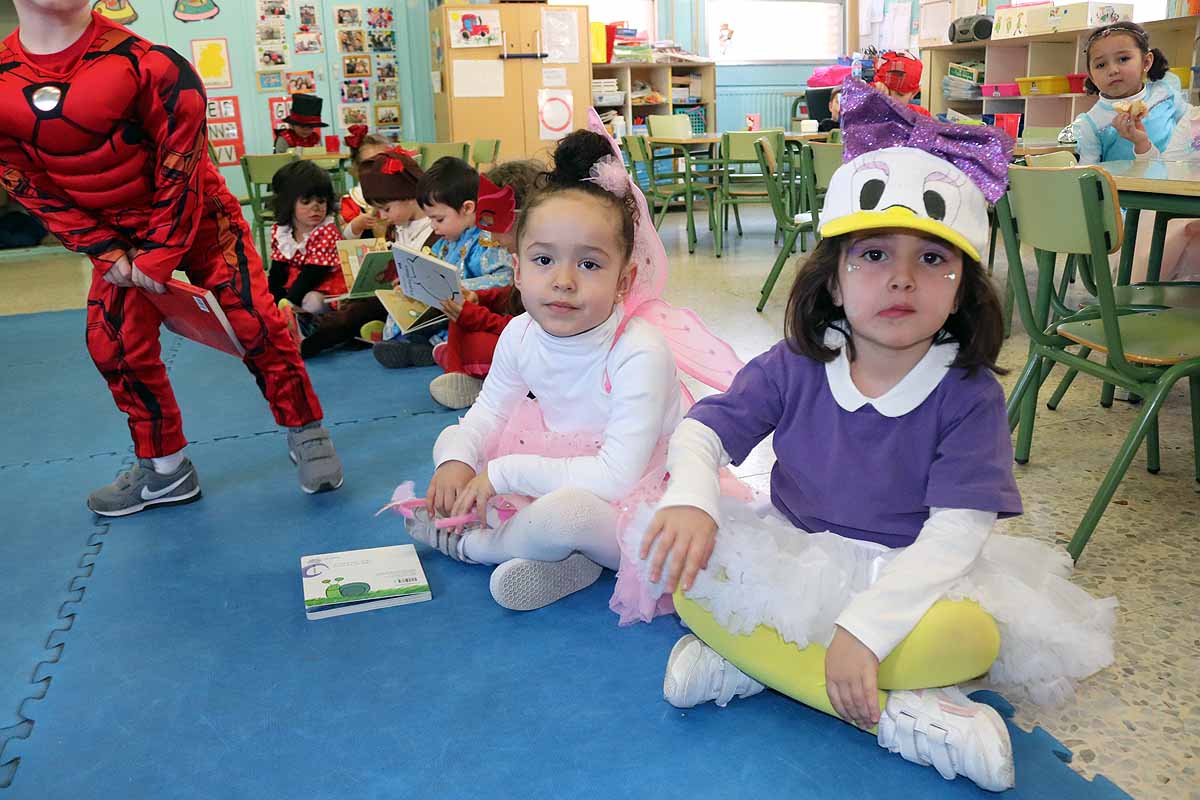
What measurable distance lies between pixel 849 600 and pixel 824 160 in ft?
8.86

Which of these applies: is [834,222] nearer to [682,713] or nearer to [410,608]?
[682,713]

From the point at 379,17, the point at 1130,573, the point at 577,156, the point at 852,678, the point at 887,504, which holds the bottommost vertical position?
the point at 1130,573

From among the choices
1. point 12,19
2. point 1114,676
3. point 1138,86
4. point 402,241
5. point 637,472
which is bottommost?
point 1114,676

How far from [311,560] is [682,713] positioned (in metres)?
0.79

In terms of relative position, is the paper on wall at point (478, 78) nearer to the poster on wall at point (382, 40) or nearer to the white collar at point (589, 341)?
the poster on wall at point (382, 40)

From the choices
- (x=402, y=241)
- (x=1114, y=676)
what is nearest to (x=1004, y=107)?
(x=402, y=241)

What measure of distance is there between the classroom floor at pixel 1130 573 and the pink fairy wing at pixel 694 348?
1.53 feet

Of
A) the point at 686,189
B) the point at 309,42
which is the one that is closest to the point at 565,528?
the point at 686,189

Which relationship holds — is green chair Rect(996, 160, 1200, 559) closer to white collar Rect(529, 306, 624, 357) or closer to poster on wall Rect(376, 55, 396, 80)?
white collar Rect(529, 306, 624, 357)

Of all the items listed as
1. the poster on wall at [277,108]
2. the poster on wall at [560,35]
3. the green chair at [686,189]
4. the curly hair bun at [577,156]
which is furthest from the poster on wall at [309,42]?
the curly hair bun at [577,156]

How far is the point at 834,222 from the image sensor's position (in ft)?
3.73

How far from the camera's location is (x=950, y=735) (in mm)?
1091

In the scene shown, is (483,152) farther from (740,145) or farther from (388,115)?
(388,115)

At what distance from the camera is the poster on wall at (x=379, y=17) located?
24.4 ft
